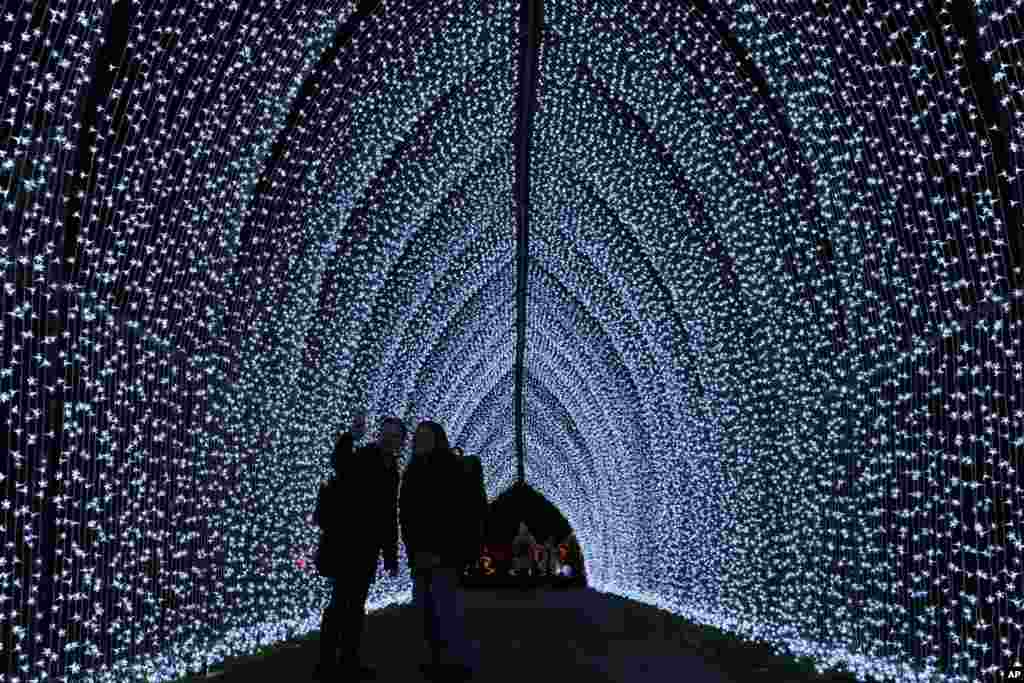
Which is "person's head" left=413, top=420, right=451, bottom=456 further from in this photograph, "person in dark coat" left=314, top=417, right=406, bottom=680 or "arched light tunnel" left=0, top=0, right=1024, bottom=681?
"arched light tunnel" left=0, top=0, right=1024, bottom=681

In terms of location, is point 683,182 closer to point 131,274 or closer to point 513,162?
point 513,162

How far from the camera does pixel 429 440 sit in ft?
31.5

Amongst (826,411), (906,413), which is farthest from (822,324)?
(906,413)

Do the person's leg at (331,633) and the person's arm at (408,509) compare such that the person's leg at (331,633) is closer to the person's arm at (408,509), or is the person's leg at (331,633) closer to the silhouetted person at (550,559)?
the person's arm at (408,509)

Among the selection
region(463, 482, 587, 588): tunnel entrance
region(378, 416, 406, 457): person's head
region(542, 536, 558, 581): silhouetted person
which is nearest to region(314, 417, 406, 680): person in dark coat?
region(378, 416, 406, 457): person's head

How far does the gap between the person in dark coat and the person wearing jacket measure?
0.18 meters

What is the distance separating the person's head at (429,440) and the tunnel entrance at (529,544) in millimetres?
37787

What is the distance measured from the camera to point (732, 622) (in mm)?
15320

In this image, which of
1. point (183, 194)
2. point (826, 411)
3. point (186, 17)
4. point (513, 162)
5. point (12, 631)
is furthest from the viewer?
point (513, 162)

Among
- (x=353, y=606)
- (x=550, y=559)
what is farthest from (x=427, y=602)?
(x=550, y=559)

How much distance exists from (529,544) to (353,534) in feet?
142

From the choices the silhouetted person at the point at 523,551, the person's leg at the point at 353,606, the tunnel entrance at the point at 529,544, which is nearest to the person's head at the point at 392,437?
the person's leg at the point at 353,606

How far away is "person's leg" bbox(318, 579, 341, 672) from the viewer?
9539mm

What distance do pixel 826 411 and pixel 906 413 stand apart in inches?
72.6
